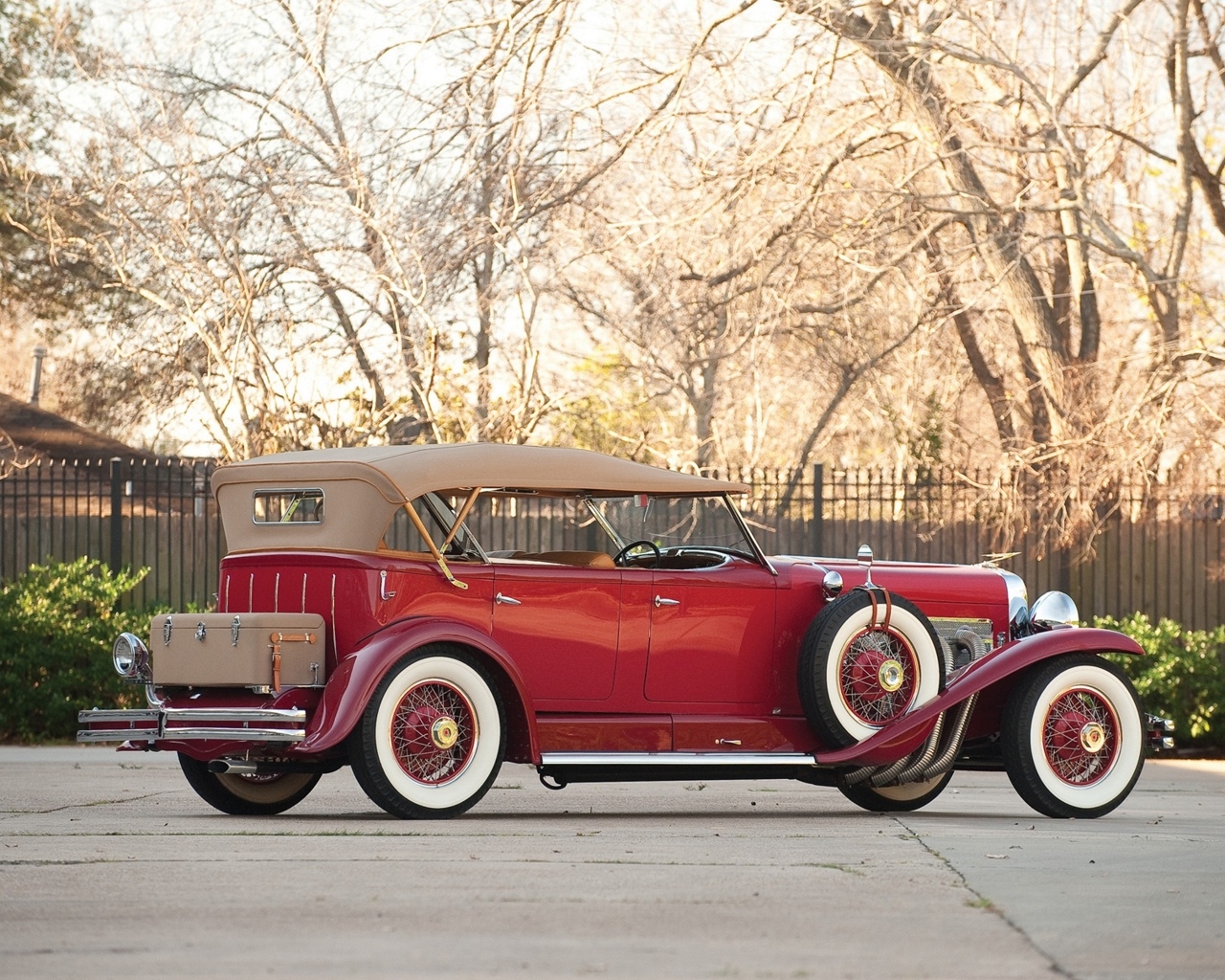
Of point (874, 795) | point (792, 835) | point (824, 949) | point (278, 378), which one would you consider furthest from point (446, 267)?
point (824, 949)

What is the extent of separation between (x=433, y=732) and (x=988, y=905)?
123 inches

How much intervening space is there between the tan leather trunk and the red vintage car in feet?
0.04

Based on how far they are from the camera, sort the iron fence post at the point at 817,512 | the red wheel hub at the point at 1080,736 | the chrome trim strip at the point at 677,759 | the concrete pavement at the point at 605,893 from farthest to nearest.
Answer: the iron fence post at the point at 817,512 < the red wheel hub at the point at 1080,736 < the chrome trim strip at the point at 677,759 < the concrete pavement at the point at 605,893

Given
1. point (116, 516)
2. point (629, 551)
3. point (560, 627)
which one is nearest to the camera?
point (560, 627)

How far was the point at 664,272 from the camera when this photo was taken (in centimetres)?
1956

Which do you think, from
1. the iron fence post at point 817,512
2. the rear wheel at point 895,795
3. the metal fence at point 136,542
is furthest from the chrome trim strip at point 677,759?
the metal fence at point 136,542

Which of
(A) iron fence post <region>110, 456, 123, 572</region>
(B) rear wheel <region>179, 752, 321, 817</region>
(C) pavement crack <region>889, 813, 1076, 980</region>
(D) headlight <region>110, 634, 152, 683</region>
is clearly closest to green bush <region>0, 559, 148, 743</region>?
(A) iron fence post <region>110, 456, 123, 572</region>

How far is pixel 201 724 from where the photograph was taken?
328 inches

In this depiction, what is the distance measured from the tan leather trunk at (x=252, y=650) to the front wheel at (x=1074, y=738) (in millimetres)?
3468

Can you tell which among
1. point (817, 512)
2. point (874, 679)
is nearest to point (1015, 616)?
point (874, 679)

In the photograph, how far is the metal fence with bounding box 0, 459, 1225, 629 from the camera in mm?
17594

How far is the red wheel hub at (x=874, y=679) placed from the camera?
30.0 feet

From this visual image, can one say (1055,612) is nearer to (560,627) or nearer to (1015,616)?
(1015,616)

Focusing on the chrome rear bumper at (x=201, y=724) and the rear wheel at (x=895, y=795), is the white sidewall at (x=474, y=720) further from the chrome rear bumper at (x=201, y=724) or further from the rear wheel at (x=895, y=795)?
the rear wheel at (x=895, y=795)
